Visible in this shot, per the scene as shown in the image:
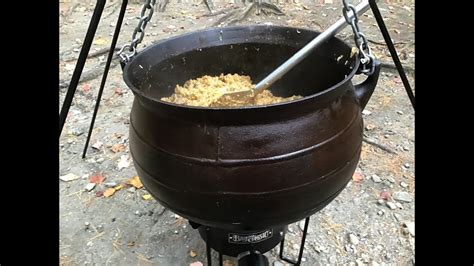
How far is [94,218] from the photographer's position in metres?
2.33

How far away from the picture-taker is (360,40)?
1.43 meters

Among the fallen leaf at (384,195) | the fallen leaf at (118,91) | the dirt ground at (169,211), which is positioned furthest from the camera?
the fallen leaf at (118,91)

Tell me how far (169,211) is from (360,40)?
130 centimetres

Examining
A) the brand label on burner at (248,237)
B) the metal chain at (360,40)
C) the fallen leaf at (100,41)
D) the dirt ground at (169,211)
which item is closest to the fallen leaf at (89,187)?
the dirt ground at (169,211)

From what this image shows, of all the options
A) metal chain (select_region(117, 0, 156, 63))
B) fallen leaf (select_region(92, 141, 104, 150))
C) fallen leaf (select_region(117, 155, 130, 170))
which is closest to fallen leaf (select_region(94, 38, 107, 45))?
fallen leaf (select_region(92, 141, 104, 150))

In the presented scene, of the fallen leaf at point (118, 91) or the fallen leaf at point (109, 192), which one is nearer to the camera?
the fallen leaf at point (109, 192)

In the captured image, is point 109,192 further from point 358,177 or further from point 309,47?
point 309,47

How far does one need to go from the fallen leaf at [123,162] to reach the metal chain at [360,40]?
161cm

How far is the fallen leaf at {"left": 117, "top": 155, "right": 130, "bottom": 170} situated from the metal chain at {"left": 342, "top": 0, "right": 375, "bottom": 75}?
1613 millimetres

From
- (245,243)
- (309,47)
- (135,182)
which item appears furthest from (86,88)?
(309,47)

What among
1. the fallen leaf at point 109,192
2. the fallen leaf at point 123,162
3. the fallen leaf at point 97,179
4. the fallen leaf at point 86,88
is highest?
the fallen leaf at point 109,192

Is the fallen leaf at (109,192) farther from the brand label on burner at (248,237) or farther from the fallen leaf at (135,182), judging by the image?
the brand label on burner at (248,237)

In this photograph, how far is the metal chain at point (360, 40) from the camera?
1.43 meters

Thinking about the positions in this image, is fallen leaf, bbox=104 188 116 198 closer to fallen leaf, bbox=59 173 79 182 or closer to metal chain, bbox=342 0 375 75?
fallen leaf, bbox=59 173 79 182
